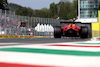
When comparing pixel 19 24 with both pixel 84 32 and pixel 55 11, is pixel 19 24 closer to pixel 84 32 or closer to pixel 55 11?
pixel 84 32

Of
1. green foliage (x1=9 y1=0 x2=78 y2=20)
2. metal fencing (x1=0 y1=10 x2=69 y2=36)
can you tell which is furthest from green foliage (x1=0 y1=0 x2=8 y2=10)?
green foliage (x1=9 y1=0 x2=78 y2=20)

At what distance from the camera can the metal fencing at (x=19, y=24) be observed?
29.3 meters

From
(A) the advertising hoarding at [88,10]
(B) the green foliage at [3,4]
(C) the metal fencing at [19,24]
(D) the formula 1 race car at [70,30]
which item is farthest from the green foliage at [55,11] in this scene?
(D) the formula 1 race car at [70,30]

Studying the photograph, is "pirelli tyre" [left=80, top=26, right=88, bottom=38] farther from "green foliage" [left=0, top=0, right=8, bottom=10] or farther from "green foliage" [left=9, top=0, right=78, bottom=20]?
"green foliage" [left=9, top=0, right=78, bottom=20]

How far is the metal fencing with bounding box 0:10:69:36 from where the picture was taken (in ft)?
96.0

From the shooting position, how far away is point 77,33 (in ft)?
68.0

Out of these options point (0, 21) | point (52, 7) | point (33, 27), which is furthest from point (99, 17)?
point (52, 7)

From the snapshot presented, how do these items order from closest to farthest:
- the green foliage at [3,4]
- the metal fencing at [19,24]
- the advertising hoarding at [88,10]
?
the metal fencing at [19,24] < the advertising hoarding at [88,10] < the green foliage at [3,4]

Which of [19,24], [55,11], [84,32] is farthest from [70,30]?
[55,11]

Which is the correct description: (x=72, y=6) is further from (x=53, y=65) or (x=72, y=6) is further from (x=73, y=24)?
(x=53, y=65)

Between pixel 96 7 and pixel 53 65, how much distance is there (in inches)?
1859

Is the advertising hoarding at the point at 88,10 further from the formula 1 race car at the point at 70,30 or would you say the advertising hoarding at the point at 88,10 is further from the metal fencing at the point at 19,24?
the formula 1 race car at the point at 70,30

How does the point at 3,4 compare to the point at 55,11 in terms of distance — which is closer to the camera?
the point at 3,4

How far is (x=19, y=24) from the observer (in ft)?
108
